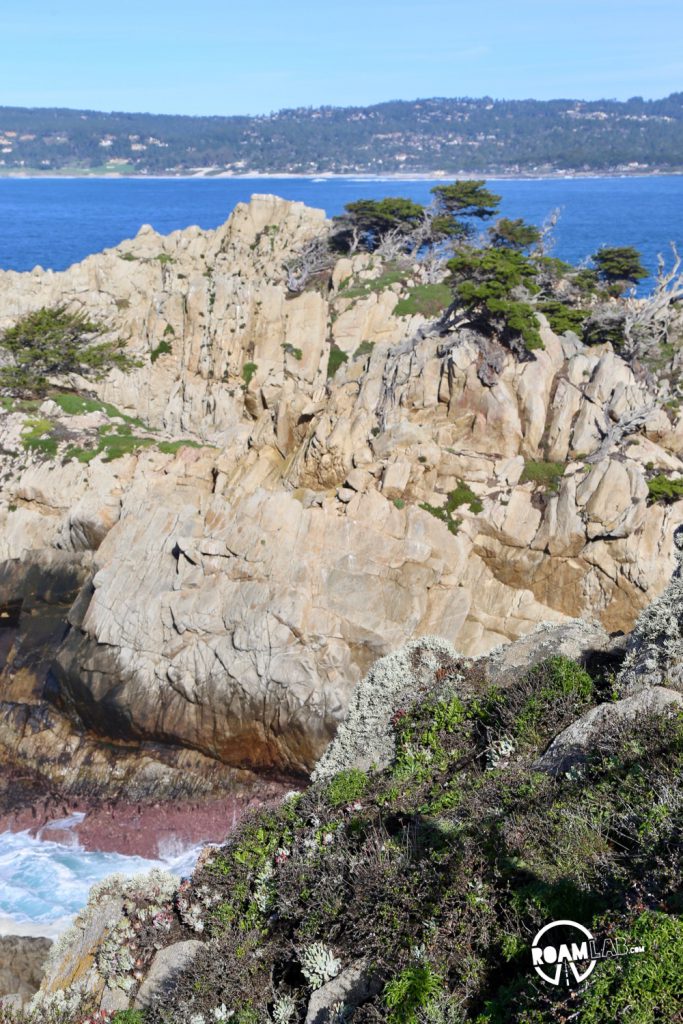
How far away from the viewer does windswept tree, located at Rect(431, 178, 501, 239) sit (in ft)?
178

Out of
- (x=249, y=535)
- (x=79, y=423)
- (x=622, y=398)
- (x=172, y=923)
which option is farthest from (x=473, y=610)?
(x=79, y=423)

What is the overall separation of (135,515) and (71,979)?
51.3 feet

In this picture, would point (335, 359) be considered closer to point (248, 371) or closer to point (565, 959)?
point (248, 371)

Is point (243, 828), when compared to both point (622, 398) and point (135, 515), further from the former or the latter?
point (622, 398)

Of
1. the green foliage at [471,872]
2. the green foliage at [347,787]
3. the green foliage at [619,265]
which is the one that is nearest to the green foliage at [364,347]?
the green foliage at [619,265]

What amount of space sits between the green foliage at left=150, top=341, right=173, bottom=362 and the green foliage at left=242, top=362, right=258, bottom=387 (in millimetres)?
4450

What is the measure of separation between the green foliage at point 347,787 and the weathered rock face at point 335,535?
8.83 metres

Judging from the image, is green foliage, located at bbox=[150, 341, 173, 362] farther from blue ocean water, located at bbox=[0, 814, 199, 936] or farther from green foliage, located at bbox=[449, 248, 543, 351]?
blue ocean water, located at bbox=[0, 814, 199, 936]

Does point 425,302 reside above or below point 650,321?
above

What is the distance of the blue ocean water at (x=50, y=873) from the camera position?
60.0 feet

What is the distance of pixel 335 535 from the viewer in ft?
A: 77.9

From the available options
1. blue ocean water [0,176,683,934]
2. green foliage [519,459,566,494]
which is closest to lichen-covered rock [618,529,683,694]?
blue ocean water [0,176,683,934]

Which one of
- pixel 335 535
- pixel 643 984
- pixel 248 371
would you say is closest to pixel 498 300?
pixel 335 535

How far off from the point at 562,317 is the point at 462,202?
22.8 m
